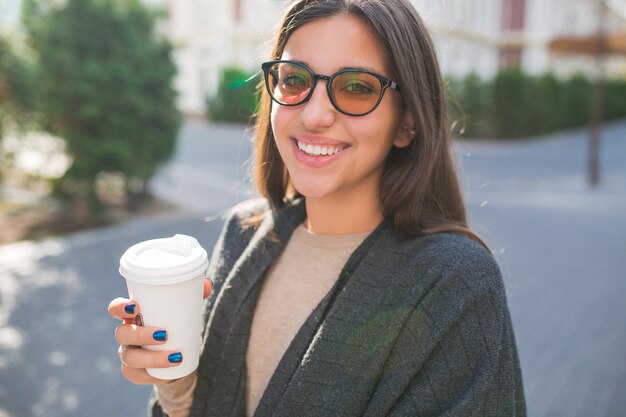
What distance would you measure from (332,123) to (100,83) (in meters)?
6.56

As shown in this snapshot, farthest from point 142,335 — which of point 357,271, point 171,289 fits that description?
point 357,271

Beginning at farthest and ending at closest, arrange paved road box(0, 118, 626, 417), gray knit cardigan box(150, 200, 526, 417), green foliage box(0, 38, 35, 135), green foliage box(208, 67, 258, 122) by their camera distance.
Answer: green foliage box(208, 67, 258, 122)
green foliage box(0, 38, 35, 135)
paved road box(0, 118, 626, 417)
gray knit cardigan box(150, 200, 526, 417)

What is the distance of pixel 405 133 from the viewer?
1560 millimetres

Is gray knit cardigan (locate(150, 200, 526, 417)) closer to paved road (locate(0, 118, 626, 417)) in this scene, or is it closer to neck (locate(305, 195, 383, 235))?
neck (locate(305, 195, 383, 235))

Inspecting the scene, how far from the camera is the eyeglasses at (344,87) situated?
1.40 metres

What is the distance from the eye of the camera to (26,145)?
7430mm

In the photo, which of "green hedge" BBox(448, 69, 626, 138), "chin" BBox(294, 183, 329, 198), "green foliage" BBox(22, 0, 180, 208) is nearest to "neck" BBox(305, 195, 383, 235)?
"chin" BBox(294, 183, 329, 198)

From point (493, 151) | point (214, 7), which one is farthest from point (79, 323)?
point (214, 7)

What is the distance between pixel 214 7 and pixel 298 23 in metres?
29.0

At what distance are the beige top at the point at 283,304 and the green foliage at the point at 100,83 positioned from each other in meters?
6.17

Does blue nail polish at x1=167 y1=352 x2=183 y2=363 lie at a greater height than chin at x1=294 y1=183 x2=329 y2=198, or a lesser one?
lesser

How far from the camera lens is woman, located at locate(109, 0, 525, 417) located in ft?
4.16

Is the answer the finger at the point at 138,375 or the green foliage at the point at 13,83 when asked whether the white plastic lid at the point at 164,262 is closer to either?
the finger at the point at 138,375

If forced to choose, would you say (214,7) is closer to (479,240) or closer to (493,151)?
(493,151)
